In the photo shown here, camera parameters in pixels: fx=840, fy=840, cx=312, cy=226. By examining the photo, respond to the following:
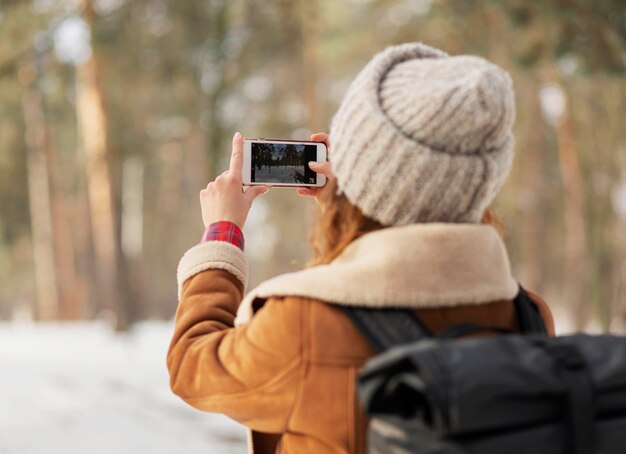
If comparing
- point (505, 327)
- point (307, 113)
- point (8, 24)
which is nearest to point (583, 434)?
point (505, 327)

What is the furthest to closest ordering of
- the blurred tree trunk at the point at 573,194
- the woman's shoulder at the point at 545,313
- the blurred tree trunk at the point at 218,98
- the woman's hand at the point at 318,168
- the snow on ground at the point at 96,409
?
1. the blurred tree trunk at the point at 573,194
2. the blurred tree trunk at the point at 218,98
3. the snow on ground at the point at 96,409
4. the woman's hand at the point at 318,168
5. the woman's shoulder at the point at 545,313

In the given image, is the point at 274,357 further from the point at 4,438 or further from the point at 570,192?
the point at 570,192

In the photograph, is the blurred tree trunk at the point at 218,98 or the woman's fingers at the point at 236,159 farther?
the blurred tree trunk at the point at 218,98

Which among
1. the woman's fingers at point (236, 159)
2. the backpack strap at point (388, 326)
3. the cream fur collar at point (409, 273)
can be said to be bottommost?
the backpack strap at point (388, 326)

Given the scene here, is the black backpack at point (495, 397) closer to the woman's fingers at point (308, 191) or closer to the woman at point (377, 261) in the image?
the woman at point (377, 261)

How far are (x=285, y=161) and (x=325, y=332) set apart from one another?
679 mm

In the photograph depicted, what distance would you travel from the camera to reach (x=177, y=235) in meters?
32.1

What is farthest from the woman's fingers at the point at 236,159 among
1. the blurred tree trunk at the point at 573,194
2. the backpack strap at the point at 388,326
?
the blurred tree trunk at the point at 573,194

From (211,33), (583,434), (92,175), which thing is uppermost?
(211,33)

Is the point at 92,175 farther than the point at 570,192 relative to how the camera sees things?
No

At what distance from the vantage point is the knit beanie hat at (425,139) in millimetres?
1549

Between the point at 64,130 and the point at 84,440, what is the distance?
75.1 ft

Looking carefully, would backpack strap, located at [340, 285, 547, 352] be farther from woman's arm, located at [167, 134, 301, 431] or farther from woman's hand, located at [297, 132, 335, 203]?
woman's hand, located at [297, 132, 335, 203]

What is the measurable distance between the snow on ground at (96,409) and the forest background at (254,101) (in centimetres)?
310
